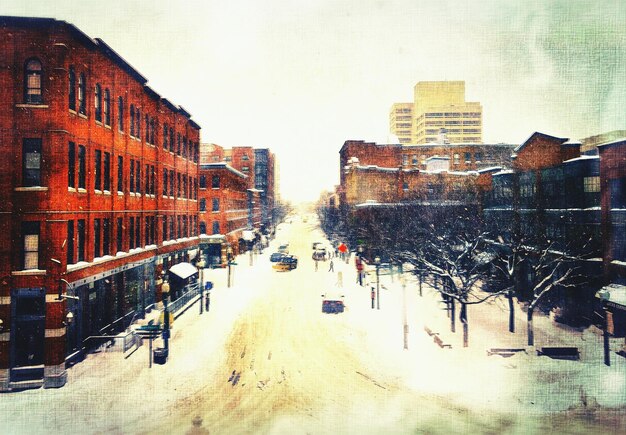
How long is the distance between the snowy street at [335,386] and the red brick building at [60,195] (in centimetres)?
167

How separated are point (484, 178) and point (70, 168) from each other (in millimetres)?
29146

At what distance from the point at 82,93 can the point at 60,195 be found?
13.2 ft

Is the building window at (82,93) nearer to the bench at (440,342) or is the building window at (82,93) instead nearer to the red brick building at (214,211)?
the bench at (440,342)

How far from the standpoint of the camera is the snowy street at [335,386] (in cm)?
880

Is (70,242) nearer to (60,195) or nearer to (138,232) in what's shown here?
(60,195)

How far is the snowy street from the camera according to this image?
28.9 ft

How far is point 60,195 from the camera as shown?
10.4 metres

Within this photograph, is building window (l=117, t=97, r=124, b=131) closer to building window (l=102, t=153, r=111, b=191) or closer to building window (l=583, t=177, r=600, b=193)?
building window (l=102, t=153, r=111, b=191)

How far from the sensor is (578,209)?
15.5 metres

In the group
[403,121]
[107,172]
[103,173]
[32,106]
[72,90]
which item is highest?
[403,121]

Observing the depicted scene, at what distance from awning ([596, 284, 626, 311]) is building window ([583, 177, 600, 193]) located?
194 inches

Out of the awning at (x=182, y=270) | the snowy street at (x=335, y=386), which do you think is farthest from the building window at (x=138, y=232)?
the snowy street at (x=335, y=386)

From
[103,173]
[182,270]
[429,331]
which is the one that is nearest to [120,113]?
[103,173]

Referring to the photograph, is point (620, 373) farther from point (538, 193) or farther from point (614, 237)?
point (538, 193)
